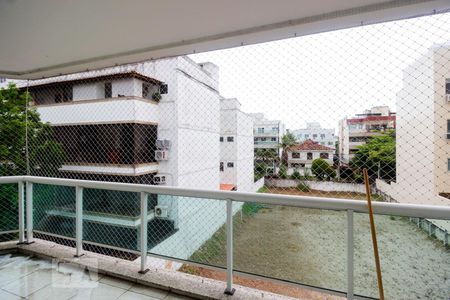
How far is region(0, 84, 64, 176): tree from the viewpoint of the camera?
12.3ft

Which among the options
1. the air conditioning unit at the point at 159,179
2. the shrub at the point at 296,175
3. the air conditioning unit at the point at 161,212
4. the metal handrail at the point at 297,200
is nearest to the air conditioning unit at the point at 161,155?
the air conditioning unit at the point at 159,179

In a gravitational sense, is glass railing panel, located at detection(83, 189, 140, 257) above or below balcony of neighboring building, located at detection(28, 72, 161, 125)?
below

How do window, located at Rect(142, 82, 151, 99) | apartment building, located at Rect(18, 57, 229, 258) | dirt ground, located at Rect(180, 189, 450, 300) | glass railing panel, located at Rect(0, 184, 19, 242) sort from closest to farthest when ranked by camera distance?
dirt ground, located at Rect(180, 189, 450, 300)
glass railing panel, located at Rect(0, 184, 19, 242)
apartment building, located at Rect(18, 57, 229, 258)
window, located at Rect(142, 82, 151, 99)

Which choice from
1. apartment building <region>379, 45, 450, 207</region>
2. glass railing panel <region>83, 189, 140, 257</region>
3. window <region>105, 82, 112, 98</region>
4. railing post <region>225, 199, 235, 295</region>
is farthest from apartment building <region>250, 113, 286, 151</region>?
window <region>105, 82, 112, 98</region>

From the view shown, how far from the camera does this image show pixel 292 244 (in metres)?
1.74

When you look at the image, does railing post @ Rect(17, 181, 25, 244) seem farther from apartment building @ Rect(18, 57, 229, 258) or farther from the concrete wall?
apartment building @ Rect(18, 57, 229, 258)

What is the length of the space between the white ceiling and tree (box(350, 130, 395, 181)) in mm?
883

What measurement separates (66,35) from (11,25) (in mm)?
310

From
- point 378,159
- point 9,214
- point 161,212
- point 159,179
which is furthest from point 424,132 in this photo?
point 159,179

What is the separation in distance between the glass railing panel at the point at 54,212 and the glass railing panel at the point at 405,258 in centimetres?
240

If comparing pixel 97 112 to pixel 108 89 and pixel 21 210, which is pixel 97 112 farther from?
pixel 21 210

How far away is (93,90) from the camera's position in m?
6.92

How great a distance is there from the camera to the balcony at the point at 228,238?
1309 mm

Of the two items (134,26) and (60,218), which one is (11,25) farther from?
(60,218)
